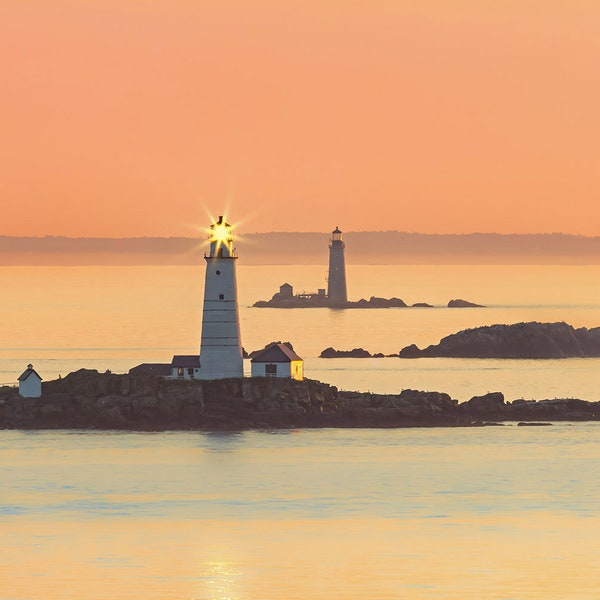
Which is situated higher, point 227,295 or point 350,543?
point 227,295

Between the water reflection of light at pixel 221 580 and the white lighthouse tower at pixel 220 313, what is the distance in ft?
104

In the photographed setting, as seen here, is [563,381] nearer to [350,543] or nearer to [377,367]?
[377,367]

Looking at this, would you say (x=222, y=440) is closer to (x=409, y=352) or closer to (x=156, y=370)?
(x=156, y=370)

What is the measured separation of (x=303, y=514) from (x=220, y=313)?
74.3 feet

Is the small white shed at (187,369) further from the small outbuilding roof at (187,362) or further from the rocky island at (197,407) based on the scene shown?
the rocky island at (197,407)

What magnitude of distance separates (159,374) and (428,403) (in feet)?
44.0

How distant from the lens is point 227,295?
81.7 meters

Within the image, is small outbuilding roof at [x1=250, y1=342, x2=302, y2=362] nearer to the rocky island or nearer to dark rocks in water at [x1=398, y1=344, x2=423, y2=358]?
the rocky island

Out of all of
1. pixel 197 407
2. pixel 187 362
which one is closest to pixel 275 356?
pixel 187 362

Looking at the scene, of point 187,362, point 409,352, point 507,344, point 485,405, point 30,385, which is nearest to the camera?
point 187,362

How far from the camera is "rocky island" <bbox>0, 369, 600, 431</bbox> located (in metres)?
80.5

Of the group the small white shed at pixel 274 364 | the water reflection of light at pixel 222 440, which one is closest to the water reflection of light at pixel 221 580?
the water reflection of light at pixel 222 440

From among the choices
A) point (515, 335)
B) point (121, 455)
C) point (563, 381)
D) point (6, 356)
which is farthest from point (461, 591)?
point (6, 356)

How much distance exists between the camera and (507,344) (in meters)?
155
